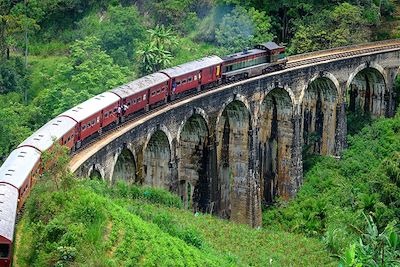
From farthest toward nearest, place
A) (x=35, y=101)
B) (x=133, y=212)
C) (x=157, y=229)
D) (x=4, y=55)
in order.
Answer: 1. (x=4, y=55)
2. (x=35, y=101)
3. (x=133, y=212)
4. (x=157, y=229)

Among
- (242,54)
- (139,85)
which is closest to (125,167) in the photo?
(139,85)

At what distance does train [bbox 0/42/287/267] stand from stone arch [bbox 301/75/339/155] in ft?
16.6

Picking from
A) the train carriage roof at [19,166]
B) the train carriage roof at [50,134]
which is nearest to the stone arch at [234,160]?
the train carriage roof at [50,134]

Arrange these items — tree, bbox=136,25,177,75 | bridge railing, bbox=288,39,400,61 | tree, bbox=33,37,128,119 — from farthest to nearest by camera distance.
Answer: tree, bbox=136,25,177,75, bridge railing, bbox=288,39,400,61, tree, bbox=33,37,128,119

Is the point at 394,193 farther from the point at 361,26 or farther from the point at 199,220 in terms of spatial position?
the point at 361,26

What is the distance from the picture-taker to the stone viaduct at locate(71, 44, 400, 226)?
4112 cm

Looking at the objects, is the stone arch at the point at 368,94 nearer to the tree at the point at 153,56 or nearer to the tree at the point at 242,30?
the tree at the point at 242,30

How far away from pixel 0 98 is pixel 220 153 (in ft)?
67.9

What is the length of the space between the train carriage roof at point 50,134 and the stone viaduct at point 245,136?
1.47 meters

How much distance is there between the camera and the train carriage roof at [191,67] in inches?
1820

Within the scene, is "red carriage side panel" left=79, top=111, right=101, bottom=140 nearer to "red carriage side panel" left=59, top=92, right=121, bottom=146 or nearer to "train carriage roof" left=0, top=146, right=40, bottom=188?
"red carriage side panel" left=59, top=92, right=121, bottom=146

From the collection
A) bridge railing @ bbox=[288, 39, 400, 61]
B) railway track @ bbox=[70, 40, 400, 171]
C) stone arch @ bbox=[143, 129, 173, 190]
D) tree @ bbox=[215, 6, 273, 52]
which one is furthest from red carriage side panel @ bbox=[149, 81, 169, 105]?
tree @ bbox=[215, 6, 273, 52]

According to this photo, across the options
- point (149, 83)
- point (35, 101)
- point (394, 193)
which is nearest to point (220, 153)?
point (149, 83)

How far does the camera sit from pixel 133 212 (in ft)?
108
